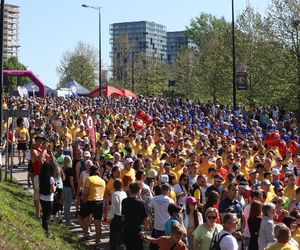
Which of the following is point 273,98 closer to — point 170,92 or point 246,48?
point 246,48

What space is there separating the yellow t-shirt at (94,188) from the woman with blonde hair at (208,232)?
12.5 ft

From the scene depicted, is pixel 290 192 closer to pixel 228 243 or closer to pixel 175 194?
pixel 175 194

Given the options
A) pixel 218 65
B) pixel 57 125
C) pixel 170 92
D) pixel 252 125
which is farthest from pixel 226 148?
pixel 170 92

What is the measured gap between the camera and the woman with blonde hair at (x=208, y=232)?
8.27 m

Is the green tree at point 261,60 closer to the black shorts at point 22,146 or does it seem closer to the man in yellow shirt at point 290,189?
the black shorts at point 22,146

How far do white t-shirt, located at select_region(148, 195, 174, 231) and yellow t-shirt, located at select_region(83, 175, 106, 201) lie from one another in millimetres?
2030

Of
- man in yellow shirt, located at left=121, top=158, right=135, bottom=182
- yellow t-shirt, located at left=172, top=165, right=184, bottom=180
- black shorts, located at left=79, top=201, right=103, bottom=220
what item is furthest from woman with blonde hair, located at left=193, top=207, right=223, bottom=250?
yellow t-shirt, located at left=172, top=165, right=184, bottom=180

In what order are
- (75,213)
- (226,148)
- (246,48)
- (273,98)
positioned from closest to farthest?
(75,213)
(226,148)
(273,98)
(246,48)

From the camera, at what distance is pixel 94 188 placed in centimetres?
1180

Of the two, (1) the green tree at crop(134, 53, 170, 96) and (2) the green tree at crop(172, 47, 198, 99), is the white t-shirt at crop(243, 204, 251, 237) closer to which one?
(2) the green tree at crop(172, 47, 198, 99)

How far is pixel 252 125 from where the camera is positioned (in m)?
23.6

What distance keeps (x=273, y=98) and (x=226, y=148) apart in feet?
64.1

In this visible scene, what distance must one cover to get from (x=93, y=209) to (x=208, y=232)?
4117 mm

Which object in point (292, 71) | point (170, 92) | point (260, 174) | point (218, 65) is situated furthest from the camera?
A: point (170, 92)
